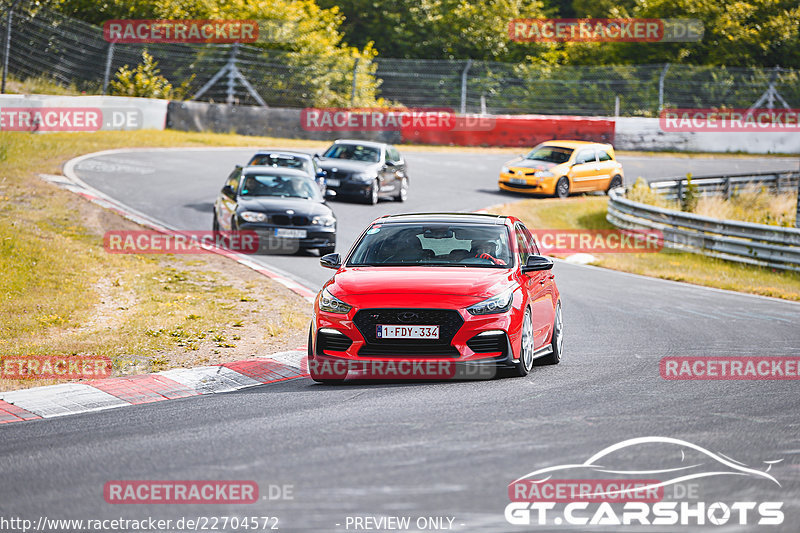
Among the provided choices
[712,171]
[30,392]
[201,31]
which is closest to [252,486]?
[30,392]

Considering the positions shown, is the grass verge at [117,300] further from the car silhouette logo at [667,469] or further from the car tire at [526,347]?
the car silhouette logo at [667,469]

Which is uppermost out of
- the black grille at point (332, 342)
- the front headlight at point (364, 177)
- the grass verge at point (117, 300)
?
the front headlight at point (364, 177)

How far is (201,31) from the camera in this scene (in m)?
42.8

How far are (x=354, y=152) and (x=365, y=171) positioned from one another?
1.27m

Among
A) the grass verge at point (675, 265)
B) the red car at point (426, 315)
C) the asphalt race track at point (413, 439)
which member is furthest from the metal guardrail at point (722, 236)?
the red car at point (426, 315)

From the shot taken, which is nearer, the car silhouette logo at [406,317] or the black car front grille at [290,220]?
the car silhouette logo at [406,317]

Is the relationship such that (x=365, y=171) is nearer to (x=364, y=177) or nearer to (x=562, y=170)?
(x=364, y=177)

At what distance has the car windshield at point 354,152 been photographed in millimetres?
26875

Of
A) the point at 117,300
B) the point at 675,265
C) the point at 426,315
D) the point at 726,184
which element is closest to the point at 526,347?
the point at 426,315

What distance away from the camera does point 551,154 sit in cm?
3167

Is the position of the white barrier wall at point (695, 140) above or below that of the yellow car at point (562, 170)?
above

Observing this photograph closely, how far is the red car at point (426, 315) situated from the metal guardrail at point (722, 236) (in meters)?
13.0

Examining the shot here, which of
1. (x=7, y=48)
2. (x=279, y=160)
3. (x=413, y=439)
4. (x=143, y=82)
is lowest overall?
(x=413, y=439)

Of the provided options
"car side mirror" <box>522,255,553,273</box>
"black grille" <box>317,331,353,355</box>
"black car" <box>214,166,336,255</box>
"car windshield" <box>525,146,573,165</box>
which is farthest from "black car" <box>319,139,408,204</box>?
"black grille" <box>317,331,353,355</box>
